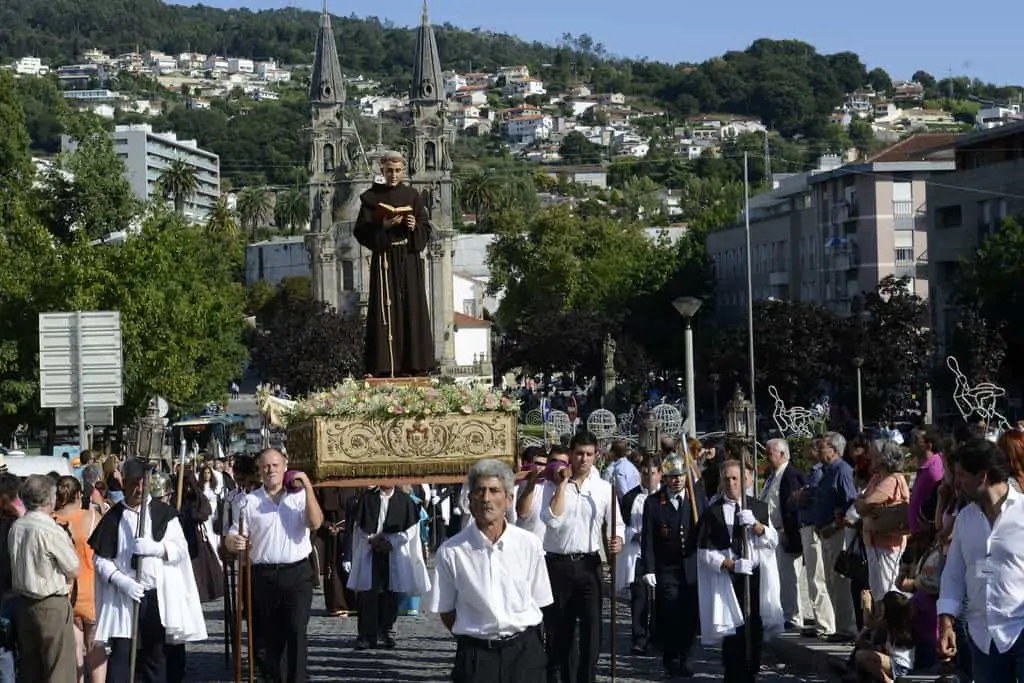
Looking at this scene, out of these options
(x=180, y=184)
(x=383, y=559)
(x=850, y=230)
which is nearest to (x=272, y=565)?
(x=383, y=559)

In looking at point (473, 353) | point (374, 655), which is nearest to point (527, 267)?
point (473, 353)

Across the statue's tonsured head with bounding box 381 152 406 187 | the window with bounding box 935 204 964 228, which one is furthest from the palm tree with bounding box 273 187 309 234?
the statue's tonsured head with bounding box 381 152 406 187

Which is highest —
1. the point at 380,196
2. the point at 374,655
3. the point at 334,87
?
the point at 334,87

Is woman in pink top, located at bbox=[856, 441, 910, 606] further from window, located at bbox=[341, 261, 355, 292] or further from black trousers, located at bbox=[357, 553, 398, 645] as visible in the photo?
window, located at bbox=[341, 261, 355, 292]

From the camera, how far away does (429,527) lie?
98.9 ft

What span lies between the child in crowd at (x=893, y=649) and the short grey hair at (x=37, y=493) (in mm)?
5361

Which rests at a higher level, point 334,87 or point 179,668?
point 334,87

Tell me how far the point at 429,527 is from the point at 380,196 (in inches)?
514

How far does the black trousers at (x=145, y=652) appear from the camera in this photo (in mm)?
14406

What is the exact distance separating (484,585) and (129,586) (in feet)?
14.9

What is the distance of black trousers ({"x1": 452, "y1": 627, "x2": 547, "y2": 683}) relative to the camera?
10.3 meters

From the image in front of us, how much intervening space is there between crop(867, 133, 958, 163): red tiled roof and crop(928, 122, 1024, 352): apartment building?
1432 centimetres

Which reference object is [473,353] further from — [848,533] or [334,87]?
[848,533]

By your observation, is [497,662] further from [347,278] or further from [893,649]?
[347,278]
